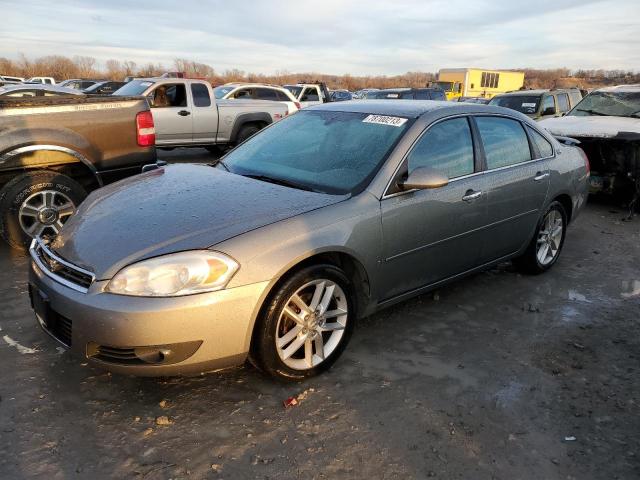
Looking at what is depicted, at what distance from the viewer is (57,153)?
5086 mm

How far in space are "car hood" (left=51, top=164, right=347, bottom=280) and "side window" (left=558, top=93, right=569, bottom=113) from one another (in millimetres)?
12256

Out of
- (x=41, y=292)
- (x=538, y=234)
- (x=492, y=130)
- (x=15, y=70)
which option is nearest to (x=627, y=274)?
(x=538, y=234)

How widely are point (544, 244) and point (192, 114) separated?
831 cm

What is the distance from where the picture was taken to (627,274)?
5.08 metres

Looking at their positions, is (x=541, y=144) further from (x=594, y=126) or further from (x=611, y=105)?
(x=611, y=105)

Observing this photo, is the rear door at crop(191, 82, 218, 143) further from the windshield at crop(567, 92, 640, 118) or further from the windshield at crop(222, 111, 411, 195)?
the windshield at crop(222, 111, 411, 195)

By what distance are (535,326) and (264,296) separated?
230 cm

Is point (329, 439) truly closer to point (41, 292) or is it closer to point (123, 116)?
point (41, 292)

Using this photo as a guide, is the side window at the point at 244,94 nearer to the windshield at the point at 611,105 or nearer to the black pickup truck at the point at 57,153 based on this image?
the windshield at the point at 611,105

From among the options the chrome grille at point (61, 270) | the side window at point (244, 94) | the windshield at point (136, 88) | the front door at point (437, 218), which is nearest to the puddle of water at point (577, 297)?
the front door at point (437, 218)

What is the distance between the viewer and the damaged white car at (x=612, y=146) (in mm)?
7109

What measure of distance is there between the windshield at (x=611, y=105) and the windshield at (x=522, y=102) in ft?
9.05

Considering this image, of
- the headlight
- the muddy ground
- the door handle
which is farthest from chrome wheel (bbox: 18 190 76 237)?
the door handle

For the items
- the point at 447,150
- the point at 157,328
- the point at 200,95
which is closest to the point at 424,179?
the point at 447,150
